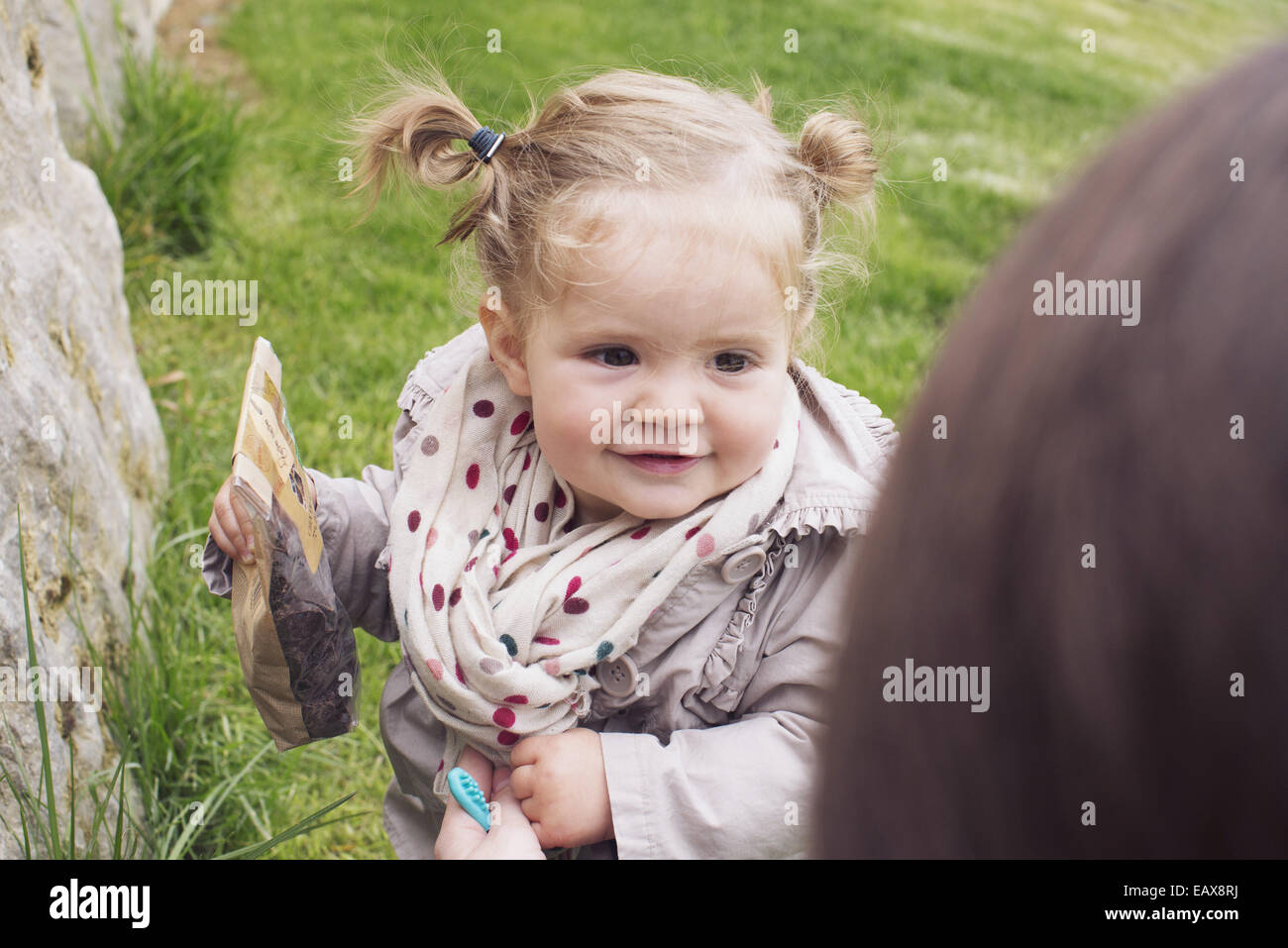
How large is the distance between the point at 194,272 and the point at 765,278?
279 centimetres

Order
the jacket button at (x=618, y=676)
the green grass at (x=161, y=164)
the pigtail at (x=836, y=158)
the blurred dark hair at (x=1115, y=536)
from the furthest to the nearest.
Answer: the green grass at (x=161, y=164), the pigtail at (x=836, y=158), the jacket button at (x=618, y=676), the blurred dark hair at (x=1115, y=536)

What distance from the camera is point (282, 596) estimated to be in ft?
5.10

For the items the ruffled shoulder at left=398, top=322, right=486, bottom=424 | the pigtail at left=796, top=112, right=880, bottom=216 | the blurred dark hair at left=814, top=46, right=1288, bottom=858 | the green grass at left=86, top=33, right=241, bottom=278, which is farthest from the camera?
the green grass at left=86, top=33, right=241, bottom=278

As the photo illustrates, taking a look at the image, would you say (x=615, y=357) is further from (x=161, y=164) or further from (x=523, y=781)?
(x=161, y=164)

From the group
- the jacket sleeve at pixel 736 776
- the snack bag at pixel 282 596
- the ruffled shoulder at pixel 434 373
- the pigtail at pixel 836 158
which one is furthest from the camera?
the ruffled shoulder at pixel 434 373

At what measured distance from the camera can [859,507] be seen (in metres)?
1.68

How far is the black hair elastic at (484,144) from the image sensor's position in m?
1.83

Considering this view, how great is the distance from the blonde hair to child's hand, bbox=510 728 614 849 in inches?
24.9

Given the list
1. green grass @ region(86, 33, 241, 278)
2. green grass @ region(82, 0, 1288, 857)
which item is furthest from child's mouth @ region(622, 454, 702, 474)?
green grass @ region(86, 33, 241, 278)

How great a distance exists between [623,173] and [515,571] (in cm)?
62

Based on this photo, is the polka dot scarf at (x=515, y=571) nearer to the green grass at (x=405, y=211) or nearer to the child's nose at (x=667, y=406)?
the child's nose at (x=667, y=406)

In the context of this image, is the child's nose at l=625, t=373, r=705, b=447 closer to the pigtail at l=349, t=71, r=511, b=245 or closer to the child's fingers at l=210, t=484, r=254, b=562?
the pigtail at l=349, t=71, r=511, b=245

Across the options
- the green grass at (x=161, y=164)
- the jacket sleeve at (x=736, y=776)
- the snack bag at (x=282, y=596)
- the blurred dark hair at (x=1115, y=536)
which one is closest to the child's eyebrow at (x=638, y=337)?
the jacket sleeve at (x=736, y=776)

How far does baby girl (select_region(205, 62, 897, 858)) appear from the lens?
1.60 m
